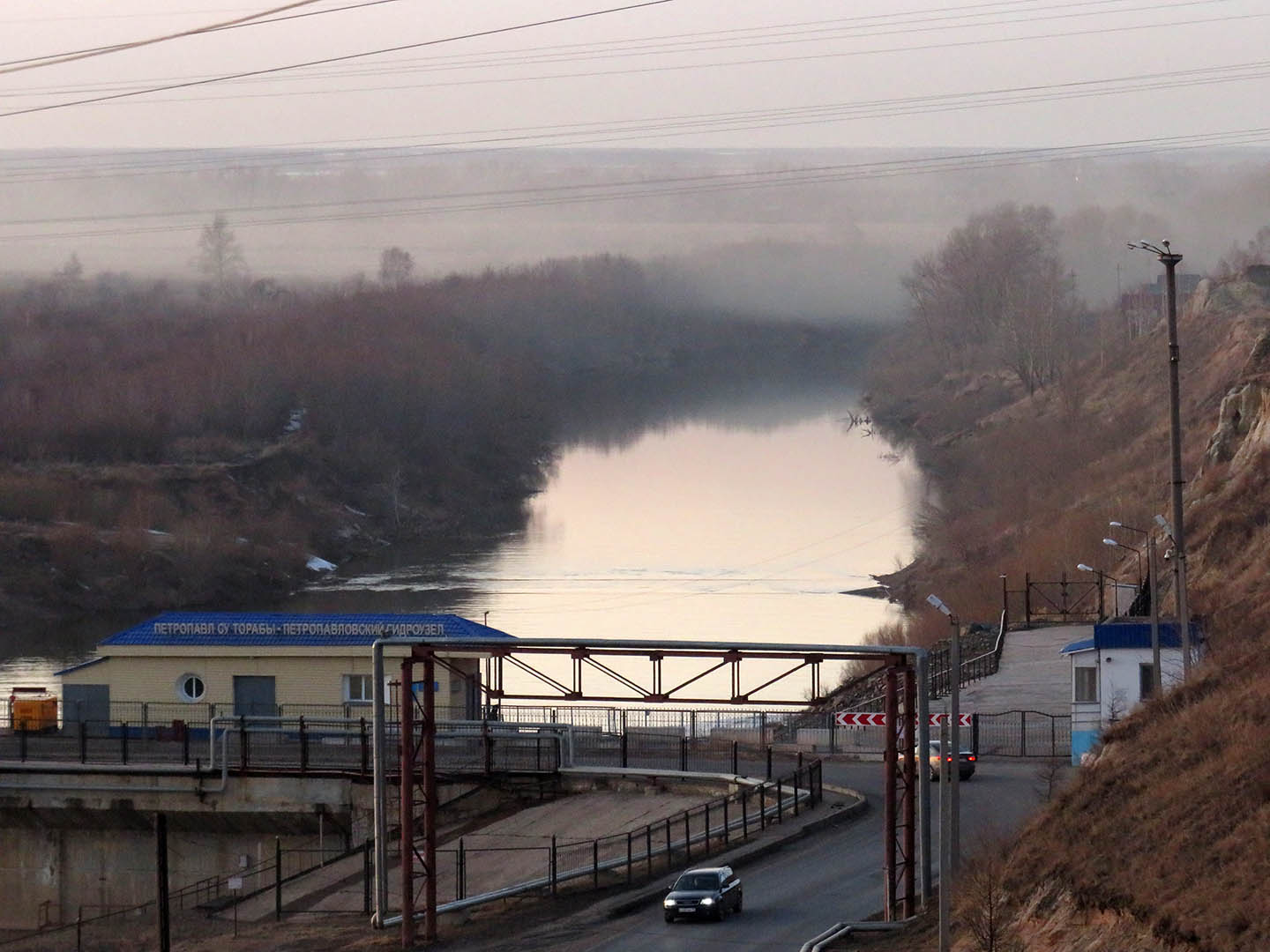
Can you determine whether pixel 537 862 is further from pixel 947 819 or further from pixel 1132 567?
pixel 1132 567

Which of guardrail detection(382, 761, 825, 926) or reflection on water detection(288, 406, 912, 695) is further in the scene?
reflection on water detection(288, 406, 912, 695)

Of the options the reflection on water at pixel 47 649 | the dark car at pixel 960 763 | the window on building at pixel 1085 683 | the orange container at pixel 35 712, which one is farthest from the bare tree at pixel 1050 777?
the reflection on water at pixel 47 649

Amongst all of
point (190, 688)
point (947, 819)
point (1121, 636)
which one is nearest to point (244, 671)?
point (190, 688)

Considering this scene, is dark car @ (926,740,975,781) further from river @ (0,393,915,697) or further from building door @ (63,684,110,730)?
river @ (0,393,915,697)

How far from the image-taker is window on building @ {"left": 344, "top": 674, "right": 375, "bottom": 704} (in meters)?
36.7

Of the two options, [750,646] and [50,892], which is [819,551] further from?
[750,646]

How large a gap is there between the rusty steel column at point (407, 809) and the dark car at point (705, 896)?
314cm

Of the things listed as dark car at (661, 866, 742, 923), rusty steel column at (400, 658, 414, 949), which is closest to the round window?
rusty steel column at (400, 658, 414, 949)

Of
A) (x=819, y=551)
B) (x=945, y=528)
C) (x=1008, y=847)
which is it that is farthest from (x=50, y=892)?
(x=819, y=551)

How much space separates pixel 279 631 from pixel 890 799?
18.6 metres

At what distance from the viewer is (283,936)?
25391 millimetres

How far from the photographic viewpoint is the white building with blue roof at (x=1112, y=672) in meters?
33.1

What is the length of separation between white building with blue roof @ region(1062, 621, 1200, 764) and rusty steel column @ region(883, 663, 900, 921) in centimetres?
1089

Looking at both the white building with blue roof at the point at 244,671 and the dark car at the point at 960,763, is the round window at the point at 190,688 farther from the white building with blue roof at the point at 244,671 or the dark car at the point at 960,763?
the dark car at the point at 960,763
